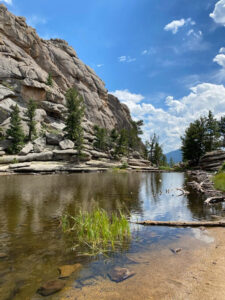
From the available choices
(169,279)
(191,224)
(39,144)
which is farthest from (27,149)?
(169,279)

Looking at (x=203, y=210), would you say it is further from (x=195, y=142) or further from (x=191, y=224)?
(x=195, y=142)

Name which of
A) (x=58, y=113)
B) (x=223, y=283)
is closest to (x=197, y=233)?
(x=223, y=283)

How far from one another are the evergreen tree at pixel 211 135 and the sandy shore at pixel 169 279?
7453 cm

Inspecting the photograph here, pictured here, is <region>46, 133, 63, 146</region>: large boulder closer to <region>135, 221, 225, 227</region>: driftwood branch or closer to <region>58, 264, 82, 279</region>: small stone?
<region>135, 221, 225, 227</region>: driftwood branch

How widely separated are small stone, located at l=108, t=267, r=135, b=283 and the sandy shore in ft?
0.60

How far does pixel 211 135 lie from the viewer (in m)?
74.9

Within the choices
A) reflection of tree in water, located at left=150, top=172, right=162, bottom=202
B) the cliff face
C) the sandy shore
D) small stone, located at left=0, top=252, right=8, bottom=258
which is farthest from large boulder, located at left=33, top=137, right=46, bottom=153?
the sandy shore

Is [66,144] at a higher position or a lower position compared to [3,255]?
higher

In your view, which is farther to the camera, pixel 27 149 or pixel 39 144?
pixel 39 144

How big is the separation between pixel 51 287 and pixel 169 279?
10.7 ft

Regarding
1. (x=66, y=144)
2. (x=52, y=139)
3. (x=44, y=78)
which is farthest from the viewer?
(x=44, y=78)

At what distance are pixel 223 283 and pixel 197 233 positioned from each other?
14.8ft

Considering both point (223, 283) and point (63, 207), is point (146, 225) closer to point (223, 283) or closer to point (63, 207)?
point (223, 283)

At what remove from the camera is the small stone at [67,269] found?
5800 mm
